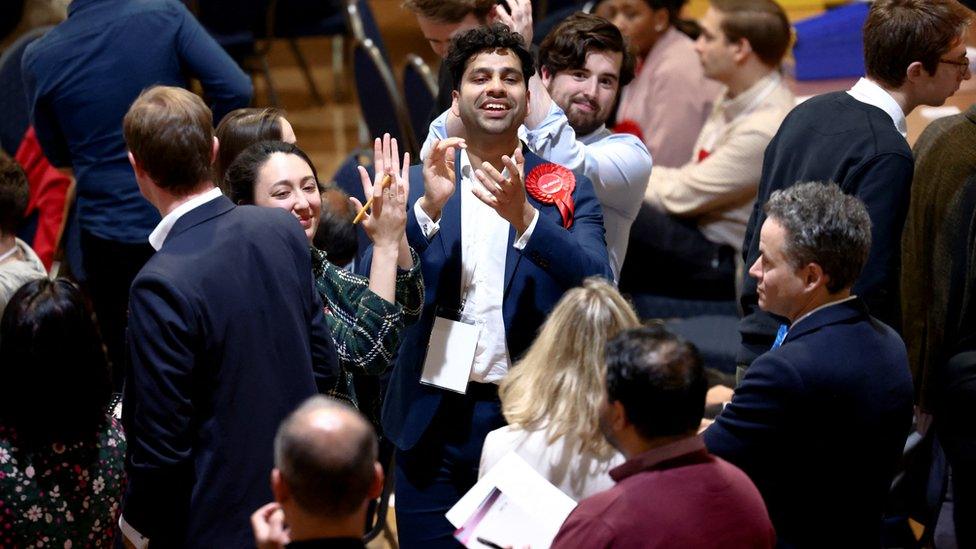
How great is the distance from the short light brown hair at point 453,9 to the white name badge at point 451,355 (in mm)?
999

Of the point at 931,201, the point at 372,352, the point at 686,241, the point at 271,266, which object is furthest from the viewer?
the point at 686,241

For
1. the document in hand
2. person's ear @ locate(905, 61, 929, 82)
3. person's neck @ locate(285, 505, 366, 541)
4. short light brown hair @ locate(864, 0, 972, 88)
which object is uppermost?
short light brown hair @ locate(864, 0, 972, 88)

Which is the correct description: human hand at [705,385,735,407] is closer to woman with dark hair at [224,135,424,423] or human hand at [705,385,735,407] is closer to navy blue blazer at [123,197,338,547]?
woman with dark hair at [224,135,424,423]

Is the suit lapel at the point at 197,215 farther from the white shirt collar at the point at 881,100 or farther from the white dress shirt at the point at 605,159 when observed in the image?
the white shirt collar at the point at 881,100

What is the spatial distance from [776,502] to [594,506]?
63cm

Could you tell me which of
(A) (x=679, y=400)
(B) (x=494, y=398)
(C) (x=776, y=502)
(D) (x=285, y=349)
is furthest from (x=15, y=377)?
(C) (x=776, y=502)

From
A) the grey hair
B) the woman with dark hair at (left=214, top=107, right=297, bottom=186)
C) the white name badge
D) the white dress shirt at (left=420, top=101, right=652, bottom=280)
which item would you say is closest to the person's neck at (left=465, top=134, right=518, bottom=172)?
the white dress shirt at (left=420, top=101, right=652, bottom=280)

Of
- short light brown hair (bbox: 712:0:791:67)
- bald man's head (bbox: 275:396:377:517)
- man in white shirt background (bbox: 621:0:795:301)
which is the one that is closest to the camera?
bald man's head (bbox: 275:396:377:517)

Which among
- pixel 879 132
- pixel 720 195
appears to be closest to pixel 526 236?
pixel 879 132

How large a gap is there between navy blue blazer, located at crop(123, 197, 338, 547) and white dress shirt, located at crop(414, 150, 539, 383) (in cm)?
46

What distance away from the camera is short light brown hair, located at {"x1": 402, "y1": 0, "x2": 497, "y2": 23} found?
3461mm

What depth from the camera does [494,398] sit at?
296cm

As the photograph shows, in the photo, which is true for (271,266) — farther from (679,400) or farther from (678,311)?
(678,311)

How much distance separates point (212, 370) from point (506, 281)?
Result: 76cm
